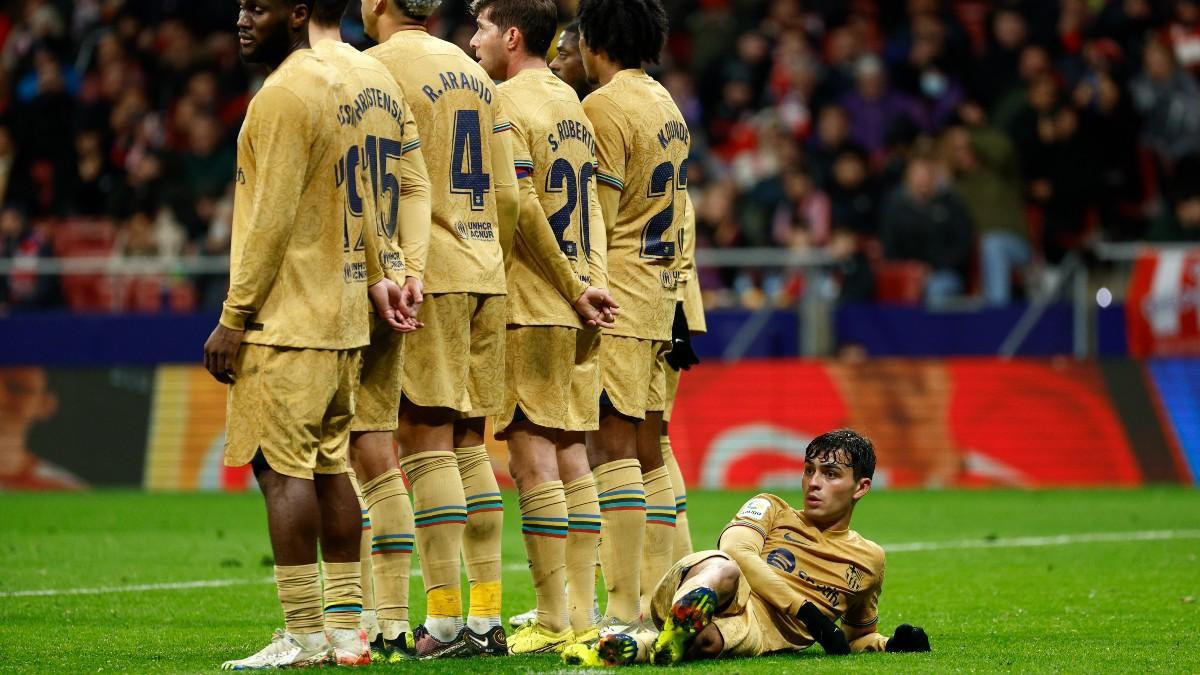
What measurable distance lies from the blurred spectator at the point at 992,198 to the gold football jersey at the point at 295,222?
11703 millimetres

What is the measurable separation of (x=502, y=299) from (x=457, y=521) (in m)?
0.90

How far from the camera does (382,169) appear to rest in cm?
648

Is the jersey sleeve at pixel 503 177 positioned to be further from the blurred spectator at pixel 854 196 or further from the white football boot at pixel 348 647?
the blurred spectator at pixel 854 196

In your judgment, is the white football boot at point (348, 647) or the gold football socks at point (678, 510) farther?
the gold football socks at point (678, 510)

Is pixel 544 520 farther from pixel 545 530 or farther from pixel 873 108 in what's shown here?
pixel 873 108

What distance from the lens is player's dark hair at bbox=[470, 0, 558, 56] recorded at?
7.36m

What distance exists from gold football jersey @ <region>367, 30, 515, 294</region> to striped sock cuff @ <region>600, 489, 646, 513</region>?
104 cm

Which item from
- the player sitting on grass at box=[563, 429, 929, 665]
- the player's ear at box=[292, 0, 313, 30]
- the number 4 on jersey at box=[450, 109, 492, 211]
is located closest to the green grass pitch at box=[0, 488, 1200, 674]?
the player sitting on grass at box=[563, 429, 929, 665]

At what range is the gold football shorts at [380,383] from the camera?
21.7ft

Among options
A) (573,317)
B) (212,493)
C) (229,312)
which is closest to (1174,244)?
(212,493)

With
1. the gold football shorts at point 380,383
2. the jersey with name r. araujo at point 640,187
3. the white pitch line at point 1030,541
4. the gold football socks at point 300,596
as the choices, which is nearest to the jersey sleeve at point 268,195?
the gold football shorts at point 380,383

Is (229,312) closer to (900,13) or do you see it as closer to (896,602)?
(896,602)

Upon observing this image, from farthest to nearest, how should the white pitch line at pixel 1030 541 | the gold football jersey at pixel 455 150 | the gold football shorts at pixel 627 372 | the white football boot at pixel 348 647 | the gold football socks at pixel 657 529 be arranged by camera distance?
1. the white pitch line at pixel 1030 541
2. the gold football socks at pixel 657 529
3. the gold football shorts at pixel 627 372
4. the gold football jersey at pixel 455 150
5. the white football boot at pixel 348 647

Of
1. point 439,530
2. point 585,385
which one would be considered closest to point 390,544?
point 439,530
